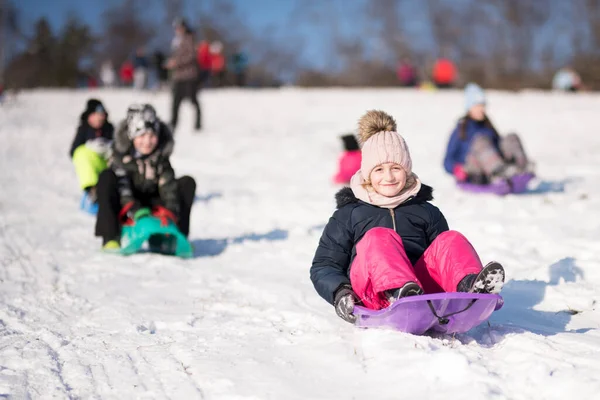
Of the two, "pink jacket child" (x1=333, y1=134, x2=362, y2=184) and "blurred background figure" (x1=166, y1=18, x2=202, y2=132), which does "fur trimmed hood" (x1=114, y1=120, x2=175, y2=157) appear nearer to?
"pink jacket child" (x1=333, y1=134, x2=362, y2=184)

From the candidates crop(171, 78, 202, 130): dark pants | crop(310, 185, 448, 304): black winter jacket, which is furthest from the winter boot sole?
crop(171, 78, 202, 130): dark pants

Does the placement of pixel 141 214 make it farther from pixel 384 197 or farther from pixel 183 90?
pixel 183 90

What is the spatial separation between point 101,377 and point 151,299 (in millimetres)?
1325

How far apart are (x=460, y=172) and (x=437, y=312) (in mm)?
4655

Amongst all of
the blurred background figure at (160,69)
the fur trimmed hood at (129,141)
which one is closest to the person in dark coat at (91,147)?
the fur trimmed hood at (129,141)

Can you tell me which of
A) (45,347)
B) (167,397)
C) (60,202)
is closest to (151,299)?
(45,347)

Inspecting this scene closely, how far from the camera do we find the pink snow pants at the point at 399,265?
2962mm

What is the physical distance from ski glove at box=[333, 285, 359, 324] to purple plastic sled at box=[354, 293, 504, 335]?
0.08 metres

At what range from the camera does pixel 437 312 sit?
9.37 feet

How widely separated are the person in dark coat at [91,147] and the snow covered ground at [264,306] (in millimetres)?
409

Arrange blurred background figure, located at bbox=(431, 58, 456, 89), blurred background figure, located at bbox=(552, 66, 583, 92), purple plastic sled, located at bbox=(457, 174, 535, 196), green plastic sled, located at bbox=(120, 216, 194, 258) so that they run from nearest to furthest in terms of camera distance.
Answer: green plastic sled, located at bbox=(120, 216, 194, 258) < purple plastic sled, located at bbox=(457, 174, 535, 196) < blurred background figure, located at bbox=(552, 66, 583, 92) < blurred background figure, located at bbox=(431, 58, 456, 89)

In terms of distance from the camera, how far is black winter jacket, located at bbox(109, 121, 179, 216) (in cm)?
538

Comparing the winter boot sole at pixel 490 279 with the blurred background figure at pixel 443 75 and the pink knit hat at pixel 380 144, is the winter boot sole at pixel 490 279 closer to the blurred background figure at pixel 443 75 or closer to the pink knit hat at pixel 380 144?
the pink knit hat at pixel 380 144

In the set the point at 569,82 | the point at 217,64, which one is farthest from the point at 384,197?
the point at 217,64
